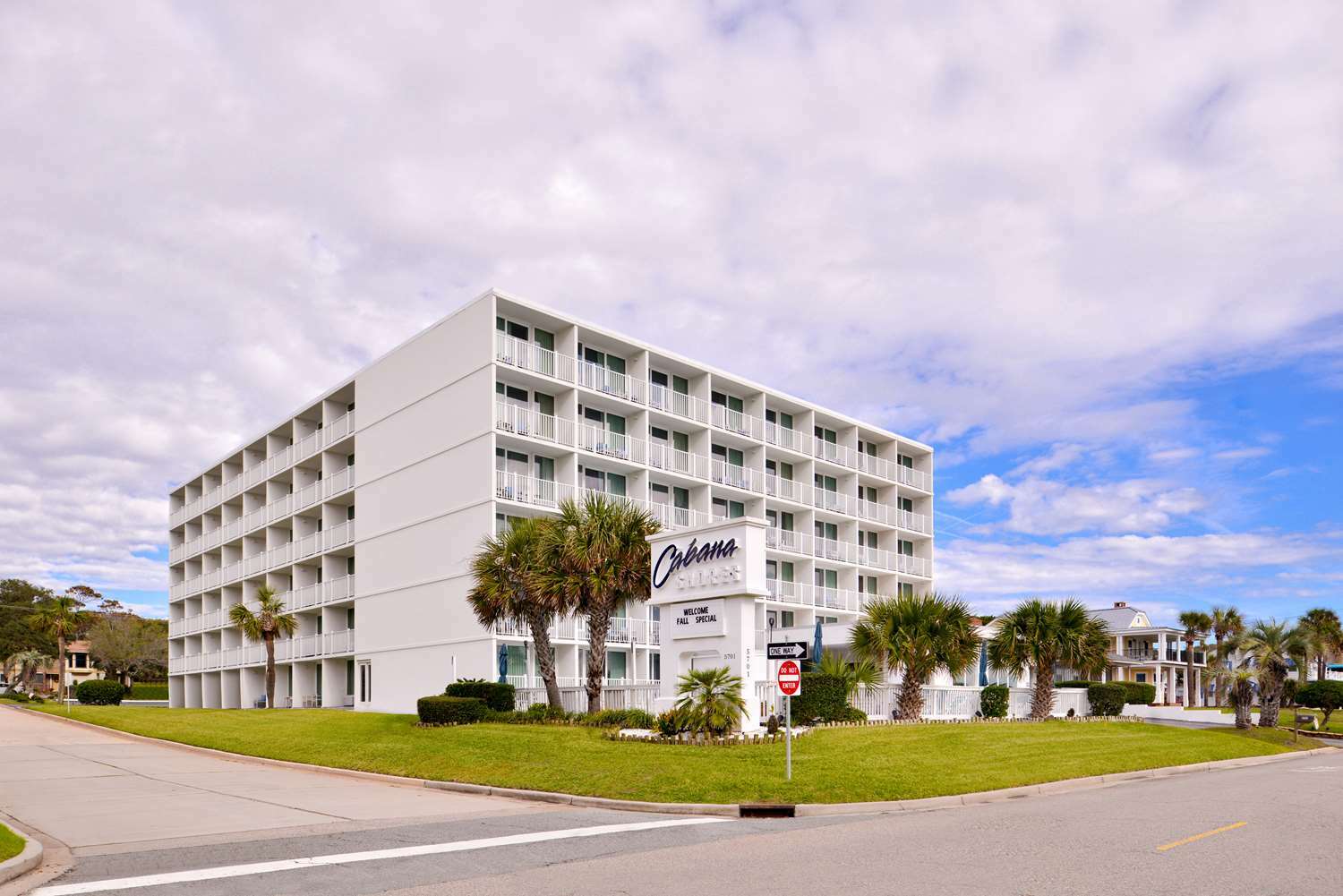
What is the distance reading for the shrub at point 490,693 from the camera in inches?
1320

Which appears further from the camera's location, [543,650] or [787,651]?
[543,650]

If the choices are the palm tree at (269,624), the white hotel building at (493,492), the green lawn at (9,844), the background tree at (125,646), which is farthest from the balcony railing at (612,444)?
the background tree at (125,646)

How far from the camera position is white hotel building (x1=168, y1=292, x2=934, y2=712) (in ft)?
139

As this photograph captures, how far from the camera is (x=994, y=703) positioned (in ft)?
127

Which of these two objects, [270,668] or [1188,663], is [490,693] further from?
[1188,663]

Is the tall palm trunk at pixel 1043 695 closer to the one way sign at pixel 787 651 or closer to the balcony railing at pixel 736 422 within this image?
the balcony railing at pixel 736 422

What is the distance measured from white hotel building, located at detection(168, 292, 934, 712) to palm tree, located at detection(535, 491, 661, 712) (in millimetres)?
2450

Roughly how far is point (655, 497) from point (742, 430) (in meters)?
6.65

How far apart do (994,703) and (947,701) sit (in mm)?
2376

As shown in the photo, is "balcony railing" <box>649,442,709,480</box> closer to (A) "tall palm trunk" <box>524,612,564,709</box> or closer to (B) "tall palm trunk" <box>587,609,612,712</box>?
(A) "tall palm trunk" <box>524,612,564,709</box>

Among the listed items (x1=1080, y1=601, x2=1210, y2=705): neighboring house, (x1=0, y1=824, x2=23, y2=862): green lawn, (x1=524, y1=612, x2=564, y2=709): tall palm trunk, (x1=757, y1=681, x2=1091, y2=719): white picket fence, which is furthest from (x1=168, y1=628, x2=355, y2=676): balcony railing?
(x1=1080, y1=601, x2=1210, y2=705): neighboring house

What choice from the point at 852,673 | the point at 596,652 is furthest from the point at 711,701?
the point at 852,673

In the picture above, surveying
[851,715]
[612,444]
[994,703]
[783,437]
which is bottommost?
[994,703]

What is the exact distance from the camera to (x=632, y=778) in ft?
67.4
